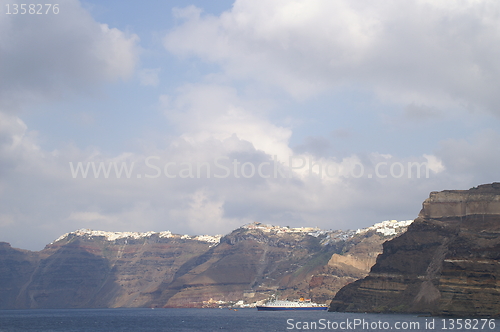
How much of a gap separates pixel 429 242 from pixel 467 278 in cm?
5446

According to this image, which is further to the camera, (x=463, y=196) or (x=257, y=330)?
(x=463, y=196)

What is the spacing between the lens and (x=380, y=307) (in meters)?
194

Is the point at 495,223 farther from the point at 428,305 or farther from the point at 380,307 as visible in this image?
Result: the point at 380,307

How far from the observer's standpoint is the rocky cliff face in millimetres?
138375

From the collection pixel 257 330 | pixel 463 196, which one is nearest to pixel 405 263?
pixel 463 196

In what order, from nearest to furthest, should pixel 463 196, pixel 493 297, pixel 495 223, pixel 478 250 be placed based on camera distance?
pixel 493 297 < pixel 478 250 < pixel 495 223 < pixel 463 196

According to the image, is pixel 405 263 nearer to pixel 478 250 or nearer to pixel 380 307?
pixel 380 307

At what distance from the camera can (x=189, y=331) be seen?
14238 centimetres

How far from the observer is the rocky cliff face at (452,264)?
13838cm

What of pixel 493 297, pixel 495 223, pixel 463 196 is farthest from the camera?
pixel 463 196

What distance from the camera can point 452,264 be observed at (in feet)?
477

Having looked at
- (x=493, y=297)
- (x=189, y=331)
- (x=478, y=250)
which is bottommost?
(x=189, y=331)

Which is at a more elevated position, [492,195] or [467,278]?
[492,195]

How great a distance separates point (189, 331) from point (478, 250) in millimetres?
77882
